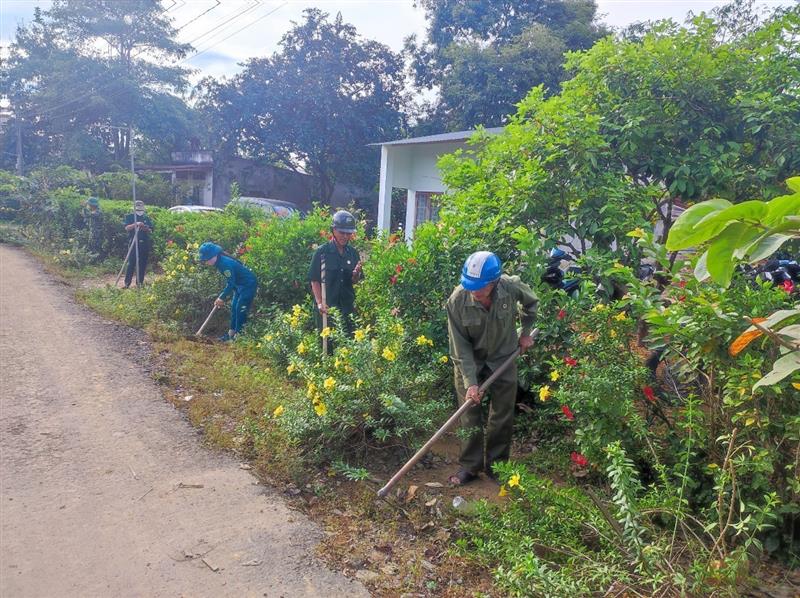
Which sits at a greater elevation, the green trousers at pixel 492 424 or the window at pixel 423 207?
the window at pixel 423 207

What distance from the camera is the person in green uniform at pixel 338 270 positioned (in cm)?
637

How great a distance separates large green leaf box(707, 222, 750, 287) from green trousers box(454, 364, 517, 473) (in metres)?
3.01

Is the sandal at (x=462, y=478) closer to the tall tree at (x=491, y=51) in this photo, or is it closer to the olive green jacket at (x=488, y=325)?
the olive green jacket at (x=488, y=325)

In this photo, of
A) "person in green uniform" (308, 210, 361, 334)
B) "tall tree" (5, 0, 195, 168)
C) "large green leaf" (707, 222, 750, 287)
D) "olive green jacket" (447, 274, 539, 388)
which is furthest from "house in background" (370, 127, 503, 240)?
"tall tree" (5, 0, 195, 168)

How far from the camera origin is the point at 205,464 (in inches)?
177

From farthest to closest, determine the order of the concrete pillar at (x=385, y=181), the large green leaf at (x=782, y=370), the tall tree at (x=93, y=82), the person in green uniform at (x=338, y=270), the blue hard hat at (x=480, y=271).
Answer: the tall tree at (x=93, y=82), the concrete pillar at (x=385, y=181), the person in green uniform at (x=338, y=270), the blue hard hat at (x=480, y=271), the large green leaf at (x=782, y=370)

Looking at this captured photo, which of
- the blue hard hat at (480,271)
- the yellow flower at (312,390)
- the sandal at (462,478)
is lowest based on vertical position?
the sandal at (462,478)

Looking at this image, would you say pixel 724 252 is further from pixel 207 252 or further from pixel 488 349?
pixel 207 252

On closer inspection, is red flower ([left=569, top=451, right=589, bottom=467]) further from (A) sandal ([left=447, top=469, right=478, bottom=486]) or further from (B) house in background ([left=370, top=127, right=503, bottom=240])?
(B) house in background ([left=370, top=127, right=503, bottom=240])

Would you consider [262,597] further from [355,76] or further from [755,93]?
[355,76]

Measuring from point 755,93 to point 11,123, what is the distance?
37038mm

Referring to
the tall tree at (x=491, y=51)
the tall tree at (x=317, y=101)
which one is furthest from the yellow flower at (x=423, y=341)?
the tall tree at (x=317, y=101)

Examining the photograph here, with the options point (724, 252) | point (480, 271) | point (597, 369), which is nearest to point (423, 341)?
point (480, 271)

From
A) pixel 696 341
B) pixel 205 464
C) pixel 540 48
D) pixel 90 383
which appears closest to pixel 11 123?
pixel 540 48
